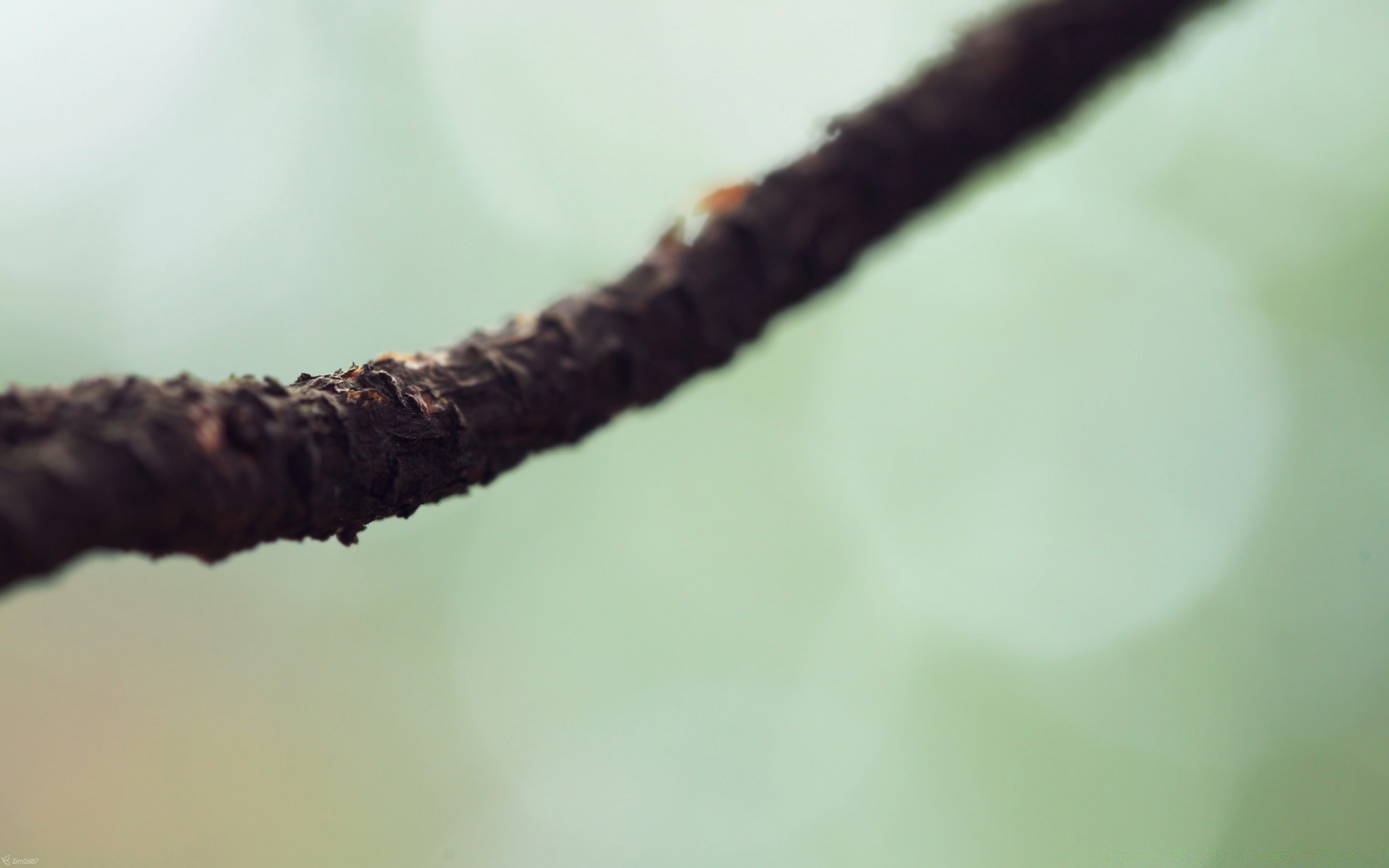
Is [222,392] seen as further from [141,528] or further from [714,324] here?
[714,324]

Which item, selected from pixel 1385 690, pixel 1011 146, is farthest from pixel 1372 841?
pixel 1011 146

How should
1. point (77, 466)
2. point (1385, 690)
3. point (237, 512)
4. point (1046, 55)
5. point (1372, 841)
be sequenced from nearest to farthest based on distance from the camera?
point (77, 466) < point (237, 512) < point (1046, 55) < point (1372, 841) < point (1385, 690)

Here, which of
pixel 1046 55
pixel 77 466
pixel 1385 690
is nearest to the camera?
pixel 77 466

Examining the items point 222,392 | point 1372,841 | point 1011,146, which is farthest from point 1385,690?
point 222,392

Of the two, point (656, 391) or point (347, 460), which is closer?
point (347, 460)

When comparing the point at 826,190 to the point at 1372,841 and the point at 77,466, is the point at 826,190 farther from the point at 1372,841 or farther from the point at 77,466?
the point at 1372,841

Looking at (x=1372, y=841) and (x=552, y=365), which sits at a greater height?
(x=552, y=365)

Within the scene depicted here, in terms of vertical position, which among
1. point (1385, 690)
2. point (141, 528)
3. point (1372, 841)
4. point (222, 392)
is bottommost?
point (1372, 841)
